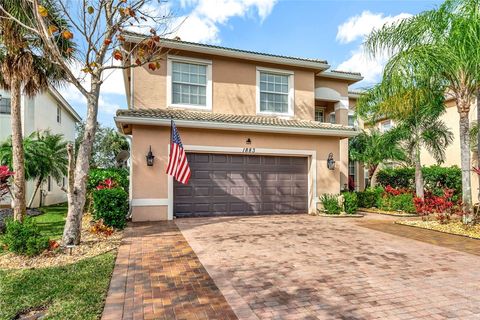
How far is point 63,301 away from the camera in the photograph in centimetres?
423

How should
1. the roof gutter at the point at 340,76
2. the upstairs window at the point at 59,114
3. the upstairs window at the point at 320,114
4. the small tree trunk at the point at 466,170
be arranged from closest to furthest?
the small tree trunk at the point at 466,170, the roof gutter at the point at 340,76, the upstairs window at the point at 320,114, the upstairs window at the point at 59,114

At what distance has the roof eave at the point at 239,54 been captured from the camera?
12.3 meters

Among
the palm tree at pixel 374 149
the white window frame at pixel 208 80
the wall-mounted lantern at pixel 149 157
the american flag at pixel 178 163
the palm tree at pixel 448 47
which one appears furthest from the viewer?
the palm tree at pixel 374 149

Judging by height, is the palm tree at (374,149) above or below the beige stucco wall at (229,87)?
below

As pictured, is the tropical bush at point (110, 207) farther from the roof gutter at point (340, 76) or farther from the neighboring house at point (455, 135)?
the neighboring house at point (455, 135)

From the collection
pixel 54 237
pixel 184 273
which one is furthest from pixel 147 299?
pixel 54 237

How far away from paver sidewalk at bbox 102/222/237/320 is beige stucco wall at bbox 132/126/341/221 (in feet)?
11.7

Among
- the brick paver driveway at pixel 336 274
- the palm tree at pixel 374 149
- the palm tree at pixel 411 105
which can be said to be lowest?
the brick paver driveway at pixel 336 274

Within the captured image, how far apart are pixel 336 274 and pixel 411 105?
7.80 meters

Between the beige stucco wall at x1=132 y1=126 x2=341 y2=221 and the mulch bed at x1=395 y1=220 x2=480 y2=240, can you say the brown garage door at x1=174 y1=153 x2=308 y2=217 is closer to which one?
the beige stucco wall at x1=132 y1=126 x2=341 y2=221

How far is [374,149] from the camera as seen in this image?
632 inches

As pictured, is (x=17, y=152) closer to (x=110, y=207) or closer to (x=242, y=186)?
(x=110, y=207)

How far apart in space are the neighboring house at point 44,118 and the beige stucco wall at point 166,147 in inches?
223

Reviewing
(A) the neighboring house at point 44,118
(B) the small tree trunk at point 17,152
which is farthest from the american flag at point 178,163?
(A) the neighboring house at point 44,118
